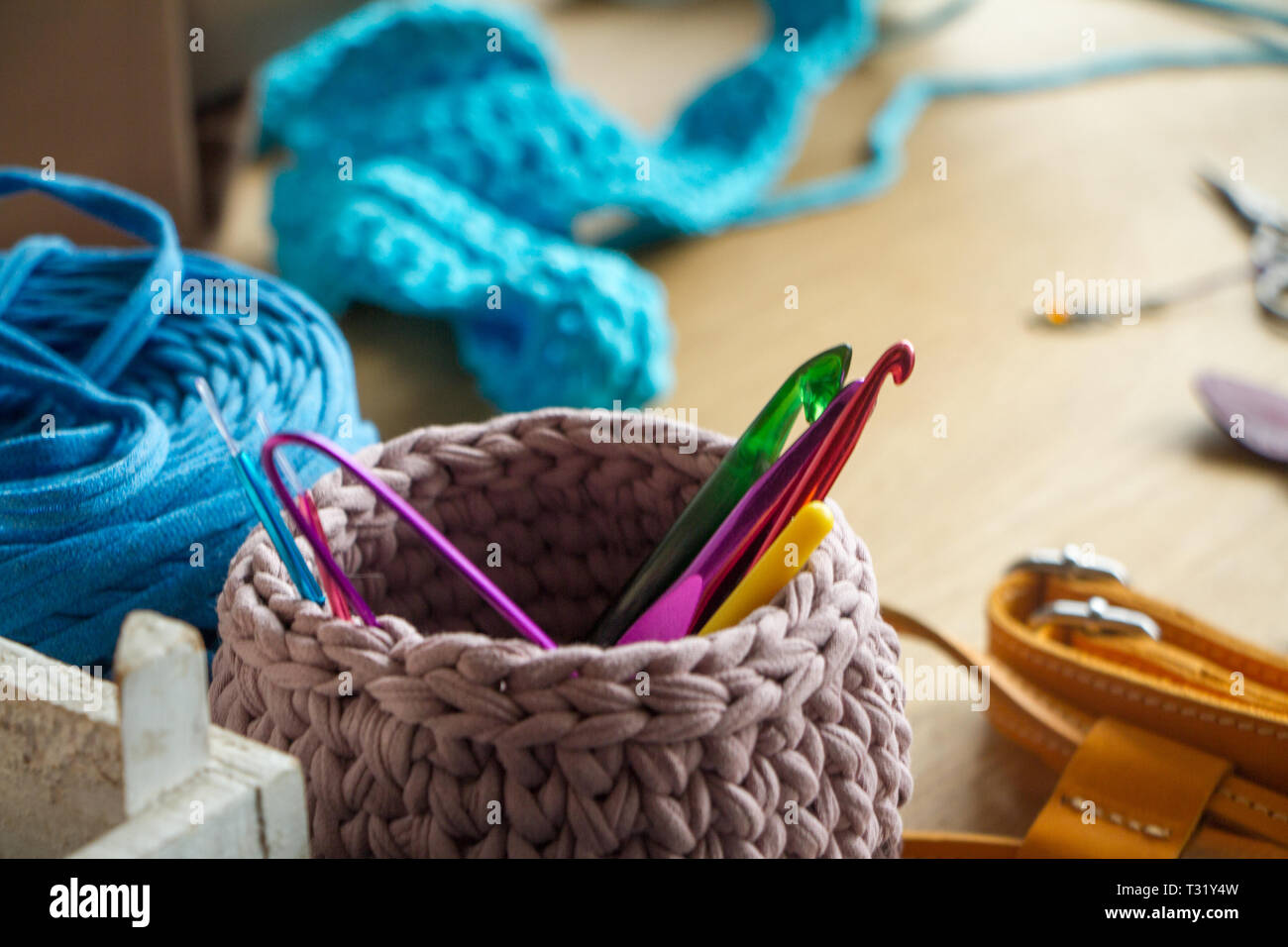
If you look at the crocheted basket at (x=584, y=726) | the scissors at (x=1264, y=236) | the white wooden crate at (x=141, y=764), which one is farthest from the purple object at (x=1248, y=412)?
the white wooden crate at (x=141, y=764)

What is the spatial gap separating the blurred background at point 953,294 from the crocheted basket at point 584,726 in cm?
16

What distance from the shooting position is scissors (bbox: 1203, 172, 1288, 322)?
74 cm

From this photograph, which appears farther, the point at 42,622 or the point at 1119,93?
the point at 1119,93

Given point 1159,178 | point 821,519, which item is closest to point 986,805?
point 821,519

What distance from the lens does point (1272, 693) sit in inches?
16.0

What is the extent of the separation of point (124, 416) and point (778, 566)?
19cm

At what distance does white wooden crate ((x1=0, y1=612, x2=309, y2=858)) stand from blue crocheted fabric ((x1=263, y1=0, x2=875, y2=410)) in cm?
36

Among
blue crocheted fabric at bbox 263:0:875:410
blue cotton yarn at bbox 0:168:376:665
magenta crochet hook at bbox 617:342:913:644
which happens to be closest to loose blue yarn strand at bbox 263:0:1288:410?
blue crocheted fabric at bbox 263:0:875:410

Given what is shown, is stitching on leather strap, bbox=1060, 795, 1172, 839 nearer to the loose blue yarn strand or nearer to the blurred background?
the blurred background

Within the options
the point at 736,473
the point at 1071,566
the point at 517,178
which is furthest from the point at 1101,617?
the point at 517,178

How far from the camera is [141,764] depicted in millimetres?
208
